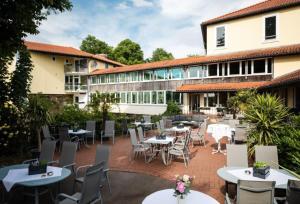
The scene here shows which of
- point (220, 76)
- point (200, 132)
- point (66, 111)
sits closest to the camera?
point (200, 132)

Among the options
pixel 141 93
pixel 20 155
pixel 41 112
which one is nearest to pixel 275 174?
pixel 41 112

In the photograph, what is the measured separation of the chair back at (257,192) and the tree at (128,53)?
162 ft

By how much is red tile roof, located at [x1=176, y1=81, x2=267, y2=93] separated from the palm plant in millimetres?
12407

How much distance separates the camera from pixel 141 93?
2922cm

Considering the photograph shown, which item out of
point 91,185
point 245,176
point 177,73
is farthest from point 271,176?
point 177,73

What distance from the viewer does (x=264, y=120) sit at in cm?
672

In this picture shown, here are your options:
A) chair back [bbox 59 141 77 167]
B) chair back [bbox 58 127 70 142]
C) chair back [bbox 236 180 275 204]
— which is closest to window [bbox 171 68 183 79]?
chair back [bbox 58 127 70 142]

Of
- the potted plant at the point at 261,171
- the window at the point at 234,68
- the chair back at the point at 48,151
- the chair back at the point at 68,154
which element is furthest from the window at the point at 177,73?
the potted plant at the point at 261,171

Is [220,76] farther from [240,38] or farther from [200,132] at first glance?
[200,132]

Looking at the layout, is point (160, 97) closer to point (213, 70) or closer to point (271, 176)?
point (213, 70)

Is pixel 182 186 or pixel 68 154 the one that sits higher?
pixel 182 186

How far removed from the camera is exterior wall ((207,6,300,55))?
19438 mm

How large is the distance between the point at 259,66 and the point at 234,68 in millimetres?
2205

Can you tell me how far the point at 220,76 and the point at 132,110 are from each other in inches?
500
